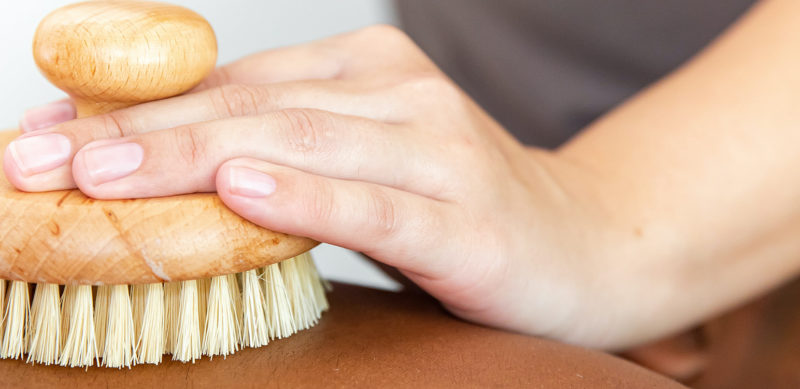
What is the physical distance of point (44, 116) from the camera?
0.60 metres

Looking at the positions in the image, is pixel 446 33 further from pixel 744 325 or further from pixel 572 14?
pixel 744 325

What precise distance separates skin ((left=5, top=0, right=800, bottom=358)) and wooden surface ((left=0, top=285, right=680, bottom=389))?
0.15 ft

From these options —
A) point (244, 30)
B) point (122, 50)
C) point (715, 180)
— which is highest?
point (122, 50)

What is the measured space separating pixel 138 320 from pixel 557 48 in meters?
0.83

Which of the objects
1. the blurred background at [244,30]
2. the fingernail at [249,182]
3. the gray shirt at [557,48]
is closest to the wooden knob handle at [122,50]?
the fingernail at [249,182]

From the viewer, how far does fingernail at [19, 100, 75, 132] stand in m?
0.59

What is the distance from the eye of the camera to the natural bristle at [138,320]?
0.49m

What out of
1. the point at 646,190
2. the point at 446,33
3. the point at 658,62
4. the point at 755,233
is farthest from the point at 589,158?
the point at 446,33

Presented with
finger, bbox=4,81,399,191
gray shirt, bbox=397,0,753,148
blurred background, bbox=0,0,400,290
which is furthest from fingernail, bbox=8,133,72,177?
gray shirt, bbox=397,0,753,148

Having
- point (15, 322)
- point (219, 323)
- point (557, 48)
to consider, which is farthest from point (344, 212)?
point (557, 48)

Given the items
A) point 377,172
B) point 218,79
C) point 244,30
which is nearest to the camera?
point 377,172

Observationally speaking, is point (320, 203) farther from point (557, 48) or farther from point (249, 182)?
point (557, 48)

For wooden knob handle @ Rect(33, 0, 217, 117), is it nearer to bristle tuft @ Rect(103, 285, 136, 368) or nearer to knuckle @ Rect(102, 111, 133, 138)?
knuckle @ Rect(102, 111, 133, 138)

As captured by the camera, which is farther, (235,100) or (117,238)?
(235,100)
